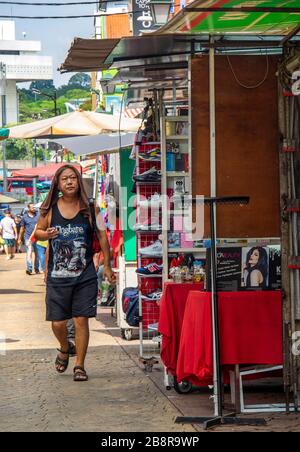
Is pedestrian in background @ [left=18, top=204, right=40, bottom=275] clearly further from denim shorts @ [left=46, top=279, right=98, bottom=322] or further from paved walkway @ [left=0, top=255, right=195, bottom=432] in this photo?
denim shorts @ [left=46, top=279, right=98, bottom=322]

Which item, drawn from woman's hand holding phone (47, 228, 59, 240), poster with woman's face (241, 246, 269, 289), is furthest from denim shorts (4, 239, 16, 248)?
poster with woman's face (241, 246, 269, 289)

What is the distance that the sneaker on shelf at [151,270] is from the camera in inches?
413

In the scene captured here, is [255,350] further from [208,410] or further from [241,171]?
[241,171]

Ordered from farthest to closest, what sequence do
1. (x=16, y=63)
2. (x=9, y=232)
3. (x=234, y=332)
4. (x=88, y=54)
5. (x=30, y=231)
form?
(x=16, y=63), (x=9, y=232), (x=30, y=231), (x=88, y=54), (x=234, y=332)

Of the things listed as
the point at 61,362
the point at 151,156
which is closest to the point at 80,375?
the point at 61,362

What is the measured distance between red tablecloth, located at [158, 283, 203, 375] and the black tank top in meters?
1.28

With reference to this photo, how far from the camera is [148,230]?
10.5m

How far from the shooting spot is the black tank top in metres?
9.89

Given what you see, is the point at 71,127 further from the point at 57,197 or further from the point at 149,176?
the point at 57,197

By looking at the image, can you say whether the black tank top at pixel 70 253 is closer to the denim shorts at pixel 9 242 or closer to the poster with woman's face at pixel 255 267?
the poster with woman's face at pixel 255 267

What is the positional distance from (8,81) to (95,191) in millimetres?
161296

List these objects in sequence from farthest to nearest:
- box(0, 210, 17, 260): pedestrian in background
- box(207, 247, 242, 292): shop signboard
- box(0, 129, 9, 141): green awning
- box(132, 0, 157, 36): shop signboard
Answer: box(0, 210, 17, 260): pedestrian in background
box(132, 0, 157, 36): shop signboard
box(0, 129, 9, 141): green awning
box(207, 247, 242, 292): shop signboard

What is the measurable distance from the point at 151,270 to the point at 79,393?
1.75 meters
